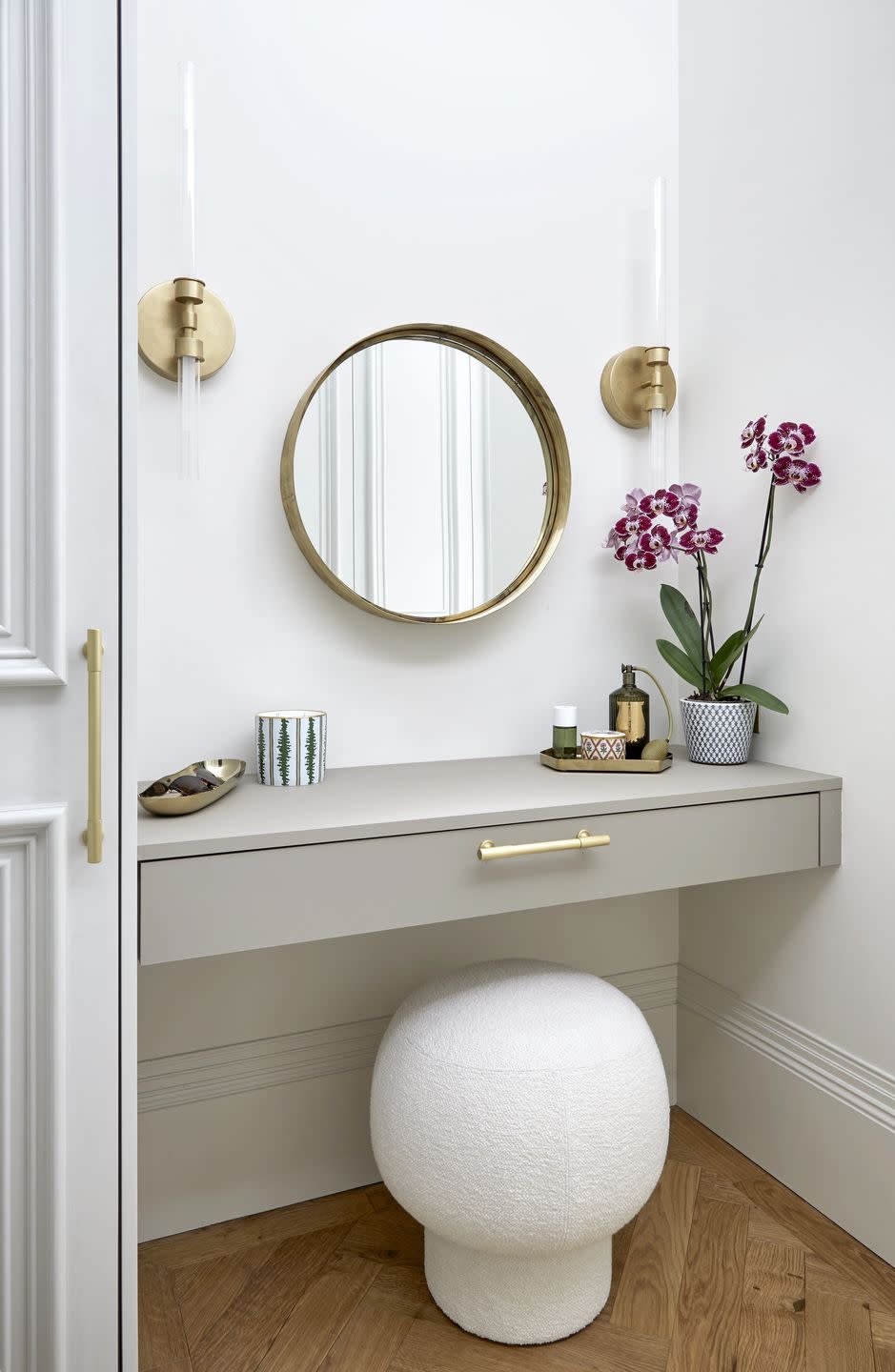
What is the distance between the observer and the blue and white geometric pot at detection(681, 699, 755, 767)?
1.58 meters

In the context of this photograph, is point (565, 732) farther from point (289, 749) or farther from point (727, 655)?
point (289, 749)

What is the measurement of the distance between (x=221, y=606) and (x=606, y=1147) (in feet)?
3.37

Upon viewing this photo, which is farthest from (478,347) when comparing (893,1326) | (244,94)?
(893,1326)

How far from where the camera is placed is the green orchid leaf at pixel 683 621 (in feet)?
5.47

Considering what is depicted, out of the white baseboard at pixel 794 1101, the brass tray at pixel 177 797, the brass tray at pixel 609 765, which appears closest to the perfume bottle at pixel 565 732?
the brass tray at pixel 609 765

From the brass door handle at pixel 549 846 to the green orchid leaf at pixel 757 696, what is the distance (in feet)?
1.53

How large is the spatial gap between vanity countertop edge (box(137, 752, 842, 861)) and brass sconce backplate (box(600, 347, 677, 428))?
2.39 ft

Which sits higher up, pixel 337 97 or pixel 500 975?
pixel 337 97

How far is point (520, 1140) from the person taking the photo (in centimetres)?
112

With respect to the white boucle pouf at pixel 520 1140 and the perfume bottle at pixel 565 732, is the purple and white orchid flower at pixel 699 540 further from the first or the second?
the white boucle pouf at pixel 520 1140

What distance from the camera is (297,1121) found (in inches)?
61.6

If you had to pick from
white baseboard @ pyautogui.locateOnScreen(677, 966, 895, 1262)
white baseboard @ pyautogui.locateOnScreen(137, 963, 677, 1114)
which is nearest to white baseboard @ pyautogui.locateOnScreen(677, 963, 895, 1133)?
white baseboard @ pyautogui.locateOnScreen(677, 966, 895, 1262)

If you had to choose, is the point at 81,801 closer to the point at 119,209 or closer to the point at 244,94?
the point at 119,209

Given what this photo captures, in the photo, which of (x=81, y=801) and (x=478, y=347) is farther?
(x=478, y=347)
